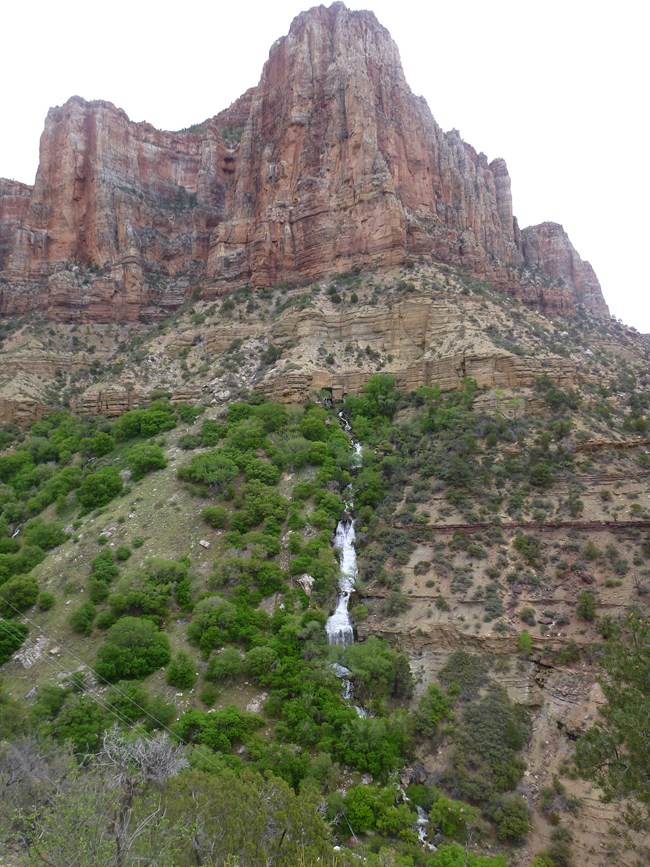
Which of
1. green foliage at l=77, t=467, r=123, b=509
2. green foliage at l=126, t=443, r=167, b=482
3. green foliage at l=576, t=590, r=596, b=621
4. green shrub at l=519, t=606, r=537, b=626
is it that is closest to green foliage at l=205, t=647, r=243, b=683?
green shrub at l=519, t=606, r=537, b=626

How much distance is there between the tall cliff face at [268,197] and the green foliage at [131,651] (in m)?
45.6

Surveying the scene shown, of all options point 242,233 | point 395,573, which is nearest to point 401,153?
point 242,233

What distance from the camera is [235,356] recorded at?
56.4m

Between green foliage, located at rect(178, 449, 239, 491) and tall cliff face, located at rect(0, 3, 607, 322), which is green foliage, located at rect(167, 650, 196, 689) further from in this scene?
tall cliff face, located at rect(0, 3, 607, 322)

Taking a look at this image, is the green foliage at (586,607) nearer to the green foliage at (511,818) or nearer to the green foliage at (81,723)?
the green foliage at (511,818)

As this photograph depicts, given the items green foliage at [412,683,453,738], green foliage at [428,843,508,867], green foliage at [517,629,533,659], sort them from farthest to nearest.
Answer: green foliage at [517,629,533,659]
green foliage at [412,683,453,738]
green foliage at [428,843,508,867]

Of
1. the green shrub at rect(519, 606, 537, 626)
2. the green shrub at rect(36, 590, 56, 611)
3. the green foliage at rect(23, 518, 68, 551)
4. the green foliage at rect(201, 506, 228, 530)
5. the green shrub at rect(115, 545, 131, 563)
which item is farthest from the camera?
the green foliage at rect(23, 518, 68, 551)

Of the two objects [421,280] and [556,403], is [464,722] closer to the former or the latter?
[556,403]

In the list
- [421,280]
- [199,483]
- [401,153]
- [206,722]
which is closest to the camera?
[206,722]

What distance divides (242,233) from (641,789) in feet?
222

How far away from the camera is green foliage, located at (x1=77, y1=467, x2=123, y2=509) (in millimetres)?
39938

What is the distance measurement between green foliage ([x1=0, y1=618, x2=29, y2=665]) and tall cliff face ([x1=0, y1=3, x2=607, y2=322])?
A: 45.8 meters

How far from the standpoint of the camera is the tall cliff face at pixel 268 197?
63.8m

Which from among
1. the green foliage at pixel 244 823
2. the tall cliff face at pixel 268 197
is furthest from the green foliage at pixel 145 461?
the tall cliff face at pixel 268 197
